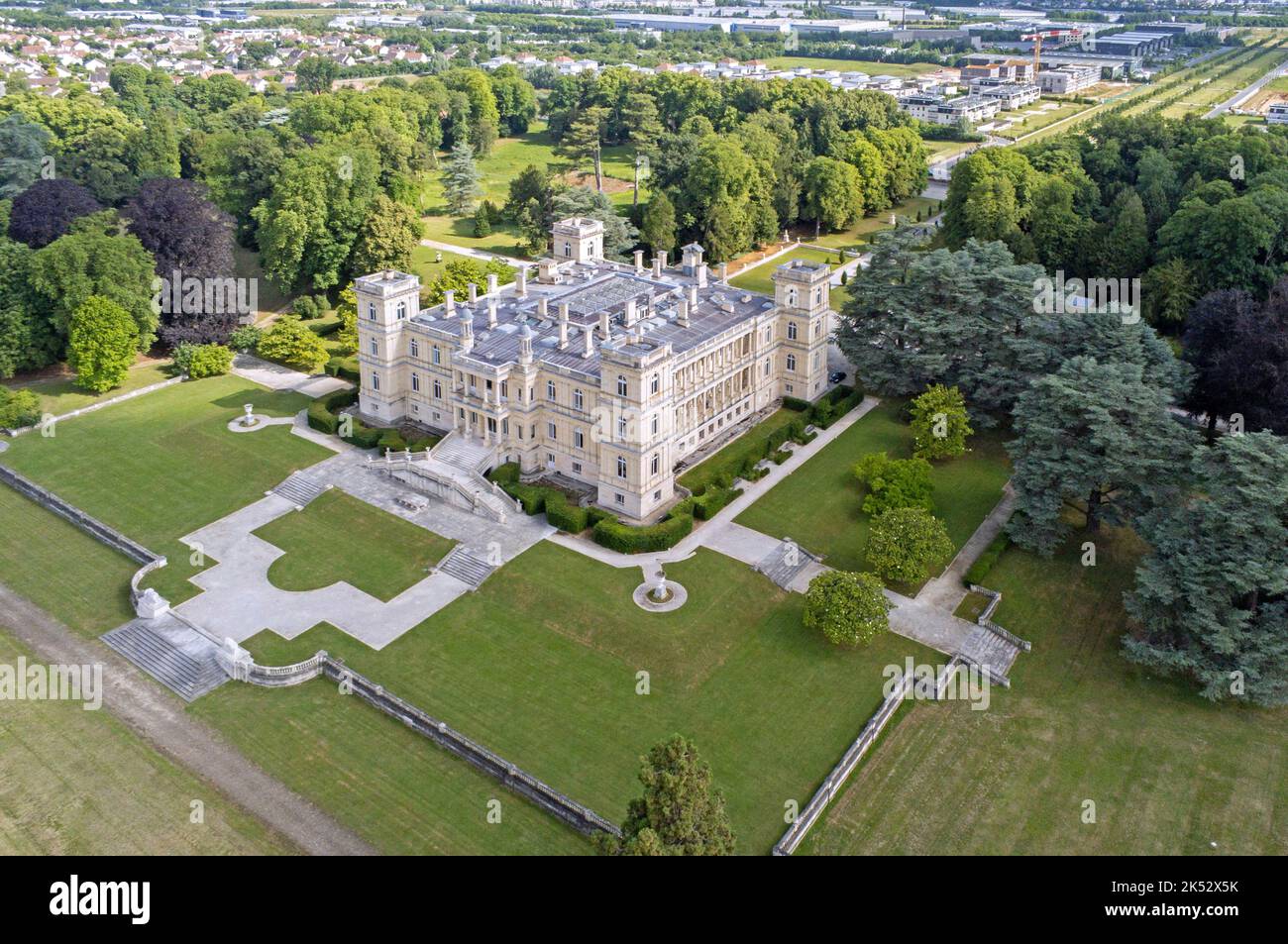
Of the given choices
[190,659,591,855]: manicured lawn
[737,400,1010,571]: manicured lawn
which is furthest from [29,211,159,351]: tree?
[737,400,1010,571]: manicured lawn

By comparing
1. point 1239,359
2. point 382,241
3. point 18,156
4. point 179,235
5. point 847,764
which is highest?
point 18,156

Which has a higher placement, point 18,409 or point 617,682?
point 18,409

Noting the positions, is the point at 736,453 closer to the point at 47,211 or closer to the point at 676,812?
the point at 676,812

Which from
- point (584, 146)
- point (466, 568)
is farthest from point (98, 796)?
point (584, 146)

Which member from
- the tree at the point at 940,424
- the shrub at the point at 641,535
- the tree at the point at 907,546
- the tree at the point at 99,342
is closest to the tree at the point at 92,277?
the tree at the point at 99,342

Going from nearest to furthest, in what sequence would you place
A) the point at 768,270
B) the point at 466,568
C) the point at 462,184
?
the point at 466,568 < the point at 768,270 < the point at 462,184

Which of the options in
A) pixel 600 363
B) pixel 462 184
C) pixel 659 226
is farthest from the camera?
pixel 462 184

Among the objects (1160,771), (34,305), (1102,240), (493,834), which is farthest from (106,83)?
(1160,771)
